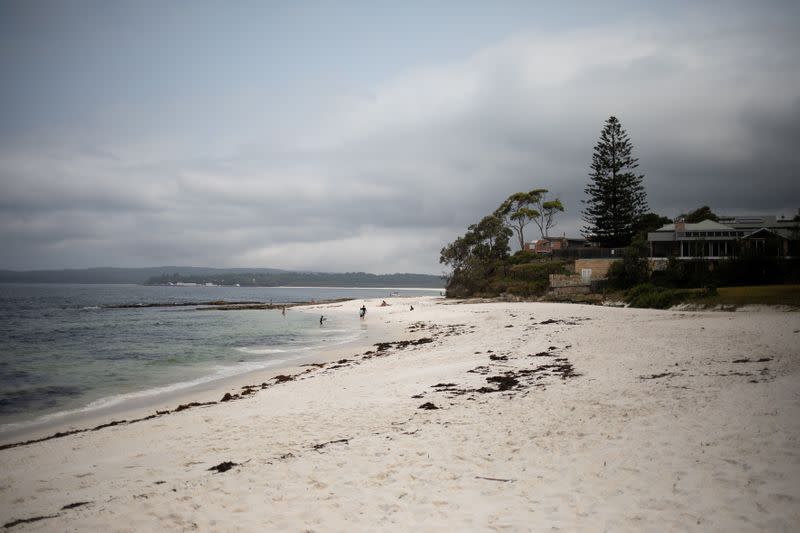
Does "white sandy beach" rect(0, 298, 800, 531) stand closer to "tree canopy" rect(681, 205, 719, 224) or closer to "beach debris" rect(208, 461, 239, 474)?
"beach debris" rect(208, 461, 239, 474)

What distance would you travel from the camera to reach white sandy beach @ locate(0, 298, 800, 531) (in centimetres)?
459

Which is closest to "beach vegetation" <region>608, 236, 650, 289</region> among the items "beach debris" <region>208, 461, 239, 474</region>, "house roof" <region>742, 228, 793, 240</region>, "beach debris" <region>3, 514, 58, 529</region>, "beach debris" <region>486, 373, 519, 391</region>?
"house roof" <region>742, 228, 793, 240</region>

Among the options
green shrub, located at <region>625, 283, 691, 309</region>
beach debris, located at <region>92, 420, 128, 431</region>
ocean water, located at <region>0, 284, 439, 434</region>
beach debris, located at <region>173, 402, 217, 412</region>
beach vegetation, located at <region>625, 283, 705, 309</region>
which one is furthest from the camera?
green shrub, located at <region>625, 283, 691, 309</region>

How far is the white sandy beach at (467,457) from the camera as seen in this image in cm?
459

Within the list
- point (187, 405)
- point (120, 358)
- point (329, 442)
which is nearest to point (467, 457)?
point (329, 442)

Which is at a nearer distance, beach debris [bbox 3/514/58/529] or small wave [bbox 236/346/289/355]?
beach debris [bbox 3/514/58/529]

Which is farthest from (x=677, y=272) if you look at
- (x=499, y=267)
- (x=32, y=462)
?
(x=32, y=462)

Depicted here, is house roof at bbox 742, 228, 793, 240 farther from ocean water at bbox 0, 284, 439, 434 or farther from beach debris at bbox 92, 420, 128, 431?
beach debris at bbox 92, 420, 128, 431

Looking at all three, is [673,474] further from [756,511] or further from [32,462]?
[32,462]

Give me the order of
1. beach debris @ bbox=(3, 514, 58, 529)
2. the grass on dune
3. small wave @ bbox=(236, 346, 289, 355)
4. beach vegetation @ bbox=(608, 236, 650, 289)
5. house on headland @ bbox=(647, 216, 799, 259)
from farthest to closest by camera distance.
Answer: house on headland @ bbox=(647, 216, 799, 259) < beach vegetation @ bbox=(608, 236, 650, 289) < small wave @ bbox=(236, 346, 289, 355) < the grass on dune < beach debris @ bbox=(3, 514, 58, 529)

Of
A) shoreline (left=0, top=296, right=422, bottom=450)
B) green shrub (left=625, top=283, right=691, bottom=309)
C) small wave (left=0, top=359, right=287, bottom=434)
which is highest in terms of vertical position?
A: green shrub (left=625, top=283, right=691, bottom=309)

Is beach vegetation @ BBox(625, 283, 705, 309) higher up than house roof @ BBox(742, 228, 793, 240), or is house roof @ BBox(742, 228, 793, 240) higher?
house roof @ BBox(742, 228, 793, 240)

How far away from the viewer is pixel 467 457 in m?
6.10

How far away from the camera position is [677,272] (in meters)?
35.6
